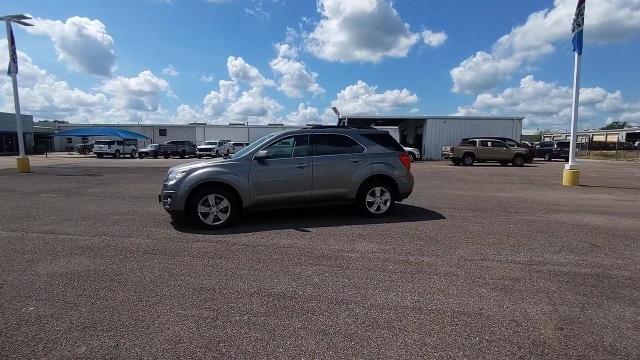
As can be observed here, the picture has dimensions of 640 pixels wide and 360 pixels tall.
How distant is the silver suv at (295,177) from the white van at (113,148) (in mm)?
37990

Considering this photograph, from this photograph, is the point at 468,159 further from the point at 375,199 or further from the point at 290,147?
the point at 290,147

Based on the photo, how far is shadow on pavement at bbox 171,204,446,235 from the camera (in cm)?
677

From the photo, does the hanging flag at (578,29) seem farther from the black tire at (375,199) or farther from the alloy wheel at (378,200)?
the alloy wheel at (378,200)

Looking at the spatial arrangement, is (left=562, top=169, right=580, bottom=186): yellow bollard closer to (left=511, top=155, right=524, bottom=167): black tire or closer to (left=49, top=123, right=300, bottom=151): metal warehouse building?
(left=511, top=155, right=524, bottom=167): black tire

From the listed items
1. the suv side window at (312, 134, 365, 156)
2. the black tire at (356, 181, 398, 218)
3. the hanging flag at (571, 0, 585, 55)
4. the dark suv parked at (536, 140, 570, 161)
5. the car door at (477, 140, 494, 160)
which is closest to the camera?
the suv side window at (312, 134, 365, 156)

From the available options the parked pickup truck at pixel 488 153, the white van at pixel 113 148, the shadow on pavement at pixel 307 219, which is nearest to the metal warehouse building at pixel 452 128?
the parked pickup truck at pixel 488 153

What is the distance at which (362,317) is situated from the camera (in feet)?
11.5

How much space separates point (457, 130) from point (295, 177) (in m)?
30.9

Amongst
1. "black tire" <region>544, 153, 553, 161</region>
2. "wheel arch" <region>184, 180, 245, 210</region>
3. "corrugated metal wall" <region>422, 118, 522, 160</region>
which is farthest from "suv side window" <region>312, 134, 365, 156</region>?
"black tire" <region>544, 153, 553, 161</region>

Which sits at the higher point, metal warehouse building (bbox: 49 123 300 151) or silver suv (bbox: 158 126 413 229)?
metal warehouse building (bbox: 49 123 300 151)

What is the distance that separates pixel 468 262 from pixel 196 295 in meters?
3.18

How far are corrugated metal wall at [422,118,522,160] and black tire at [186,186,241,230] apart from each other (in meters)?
30.6

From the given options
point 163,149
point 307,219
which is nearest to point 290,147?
point 307,219

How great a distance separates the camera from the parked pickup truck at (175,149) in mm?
41531
